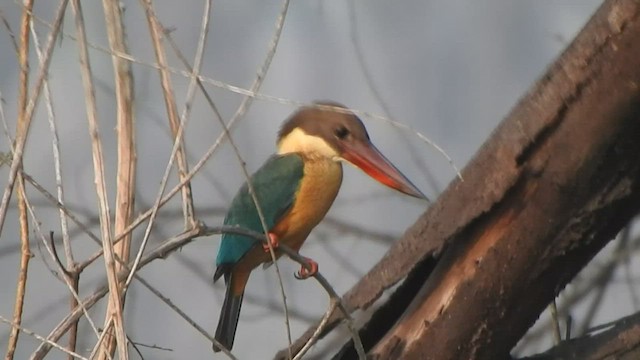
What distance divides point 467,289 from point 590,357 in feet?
0.72

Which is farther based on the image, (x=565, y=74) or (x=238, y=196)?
(x=238, y=196)

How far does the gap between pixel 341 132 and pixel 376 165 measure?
12 cm

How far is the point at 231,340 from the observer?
1634 millimetres

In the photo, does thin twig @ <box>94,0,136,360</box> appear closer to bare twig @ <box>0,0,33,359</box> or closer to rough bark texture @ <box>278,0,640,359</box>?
bare twig @ <box>0,0,33,359</box>

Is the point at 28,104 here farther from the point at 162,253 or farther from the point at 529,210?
the point at 529,210

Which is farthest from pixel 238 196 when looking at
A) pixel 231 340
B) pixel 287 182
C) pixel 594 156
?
pixel 594 156

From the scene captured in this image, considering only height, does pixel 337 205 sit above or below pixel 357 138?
below

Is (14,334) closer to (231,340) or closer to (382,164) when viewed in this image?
(231,340)

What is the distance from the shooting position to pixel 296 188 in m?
1.74

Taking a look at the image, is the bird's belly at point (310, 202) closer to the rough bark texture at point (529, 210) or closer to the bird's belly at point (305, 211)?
the bird's belly at point (305, 211)

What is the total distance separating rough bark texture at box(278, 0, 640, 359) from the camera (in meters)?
1.14

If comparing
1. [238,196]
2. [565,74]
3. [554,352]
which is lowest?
[238,196]

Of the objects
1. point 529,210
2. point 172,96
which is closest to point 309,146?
point 529,210

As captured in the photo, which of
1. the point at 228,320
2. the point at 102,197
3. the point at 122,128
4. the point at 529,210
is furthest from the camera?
the point at 228,320
